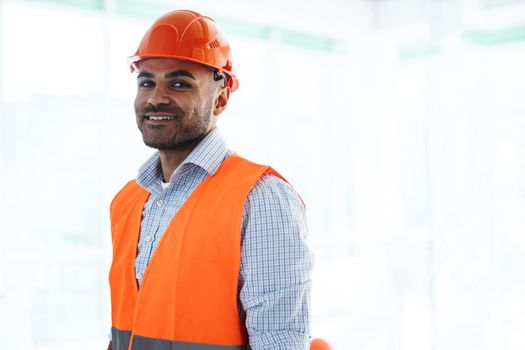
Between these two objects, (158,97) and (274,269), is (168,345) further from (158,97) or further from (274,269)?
(158,97)

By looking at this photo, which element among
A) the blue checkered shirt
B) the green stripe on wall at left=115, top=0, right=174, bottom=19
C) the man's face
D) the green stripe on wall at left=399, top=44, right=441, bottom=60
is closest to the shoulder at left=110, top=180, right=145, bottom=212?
the man's face

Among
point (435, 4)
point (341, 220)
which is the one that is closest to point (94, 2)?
point (435, 4)

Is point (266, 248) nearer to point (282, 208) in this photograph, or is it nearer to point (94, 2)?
point (282, 208)

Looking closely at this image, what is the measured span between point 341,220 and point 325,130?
128 cm

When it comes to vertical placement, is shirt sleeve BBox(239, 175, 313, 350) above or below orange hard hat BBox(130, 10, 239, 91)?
below

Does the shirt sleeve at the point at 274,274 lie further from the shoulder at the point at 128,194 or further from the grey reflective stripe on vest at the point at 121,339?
the shoulder at the point at 128,194

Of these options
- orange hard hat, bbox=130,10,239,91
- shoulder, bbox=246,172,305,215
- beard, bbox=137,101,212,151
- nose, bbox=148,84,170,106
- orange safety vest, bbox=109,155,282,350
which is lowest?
orange safety vest, bbox=109,155,282,350

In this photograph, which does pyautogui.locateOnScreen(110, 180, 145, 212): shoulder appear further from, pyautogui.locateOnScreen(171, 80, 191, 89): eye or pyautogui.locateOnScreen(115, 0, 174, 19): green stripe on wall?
pyautogui.locateOnScreen(115, 0, 174, 19): green stripe on wall

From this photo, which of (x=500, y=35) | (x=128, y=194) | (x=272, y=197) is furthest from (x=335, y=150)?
(x=272, y=197)

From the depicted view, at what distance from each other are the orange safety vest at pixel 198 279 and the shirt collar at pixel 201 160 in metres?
0.06

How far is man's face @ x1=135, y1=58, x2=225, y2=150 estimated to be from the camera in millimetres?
1369

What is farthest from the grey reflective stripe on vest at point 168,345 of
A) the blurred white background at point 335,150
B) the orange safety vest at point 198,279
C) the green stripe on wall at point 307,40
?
the green stripe on wall at point 307,40

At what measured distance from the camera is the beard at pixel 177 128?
54.2 inches

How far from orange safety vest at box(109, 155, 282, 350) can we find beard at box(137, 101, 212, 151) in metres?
0.15
